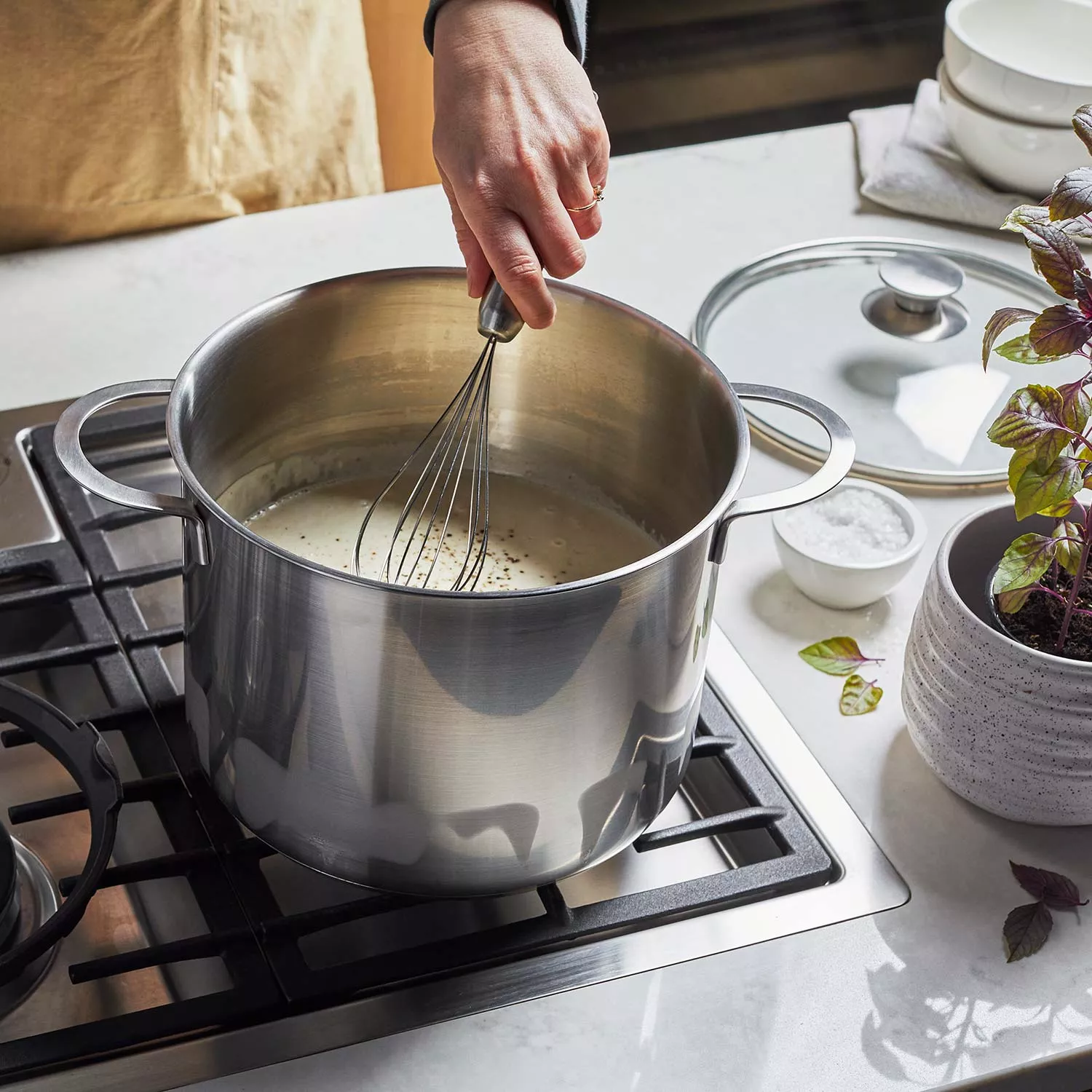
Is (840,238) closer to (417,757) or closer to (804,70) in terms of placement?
(417,757)

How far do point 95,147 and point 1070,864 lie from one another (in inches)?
29.1

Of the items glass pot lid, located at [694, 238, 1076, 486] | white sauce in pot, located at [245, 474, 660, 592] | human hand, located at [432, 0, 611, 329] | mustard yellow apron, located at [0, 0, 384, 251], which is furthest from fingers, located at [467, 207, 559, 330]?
mustard yellow apron, located at [0, 0, 384, 251]

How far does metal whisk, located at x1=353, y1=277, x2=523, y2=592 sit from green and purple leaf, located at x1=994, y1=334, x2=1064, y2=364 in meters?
0.19

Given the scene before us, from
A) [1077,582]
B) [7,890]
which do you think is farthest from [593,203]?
[7,890]

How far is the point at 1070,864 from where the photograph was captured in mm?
564

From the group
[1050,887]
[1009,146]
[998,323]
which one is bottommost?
[1050,887]

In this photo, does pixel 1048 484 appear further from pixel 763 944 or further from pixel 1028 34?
pixel 1028 34

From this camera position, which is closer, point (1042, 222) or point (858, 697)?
point (1042, 222)

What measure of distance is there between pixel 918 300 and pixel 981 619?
1.19ft

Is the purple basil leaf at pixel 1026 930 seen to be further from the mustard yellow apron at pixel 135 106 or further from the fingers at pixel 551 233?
the mustard yellow apron at pixel 135 106

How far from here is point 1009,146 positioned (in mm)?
937

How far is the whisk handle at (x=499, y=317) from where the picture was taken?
53 centimetres

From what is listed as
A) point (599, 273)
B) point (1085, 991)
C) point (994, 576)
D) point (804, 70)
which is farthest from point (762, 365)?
point (804, 70)

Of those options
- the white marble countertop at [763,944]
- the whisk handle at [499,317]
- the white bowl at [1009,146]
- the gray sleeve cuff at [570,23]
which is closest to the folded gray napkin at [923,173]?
the white bowl at [1009,146]
